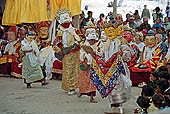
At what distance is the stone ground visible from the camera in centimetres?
758

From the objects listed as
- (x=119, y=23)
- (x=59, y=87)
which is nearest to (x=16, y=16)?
(x=59, y=87)

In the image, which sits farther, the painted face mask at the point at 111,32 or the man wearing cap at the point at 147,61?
the man wearing cap at the point at 147,61

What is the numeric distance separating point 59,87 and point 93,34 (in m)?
2.64

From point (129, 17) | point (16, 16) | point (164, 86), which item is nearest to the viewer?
point (164, 86)

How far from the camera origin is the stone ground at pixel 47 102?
7578 mm

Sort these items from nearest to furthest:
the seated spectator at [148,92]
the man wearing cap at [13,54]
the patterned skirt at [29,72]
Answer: the seated spectator at [148,92] → the patterned skirt at [29,72] → the man wearing cap at [13,54]

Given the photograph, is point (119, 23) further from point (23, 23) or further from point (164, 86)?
point (23, 23)

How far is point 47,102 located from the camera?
27.5ft

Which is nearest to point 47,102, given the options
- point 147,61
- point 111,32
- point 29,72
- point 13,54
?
point 29,72

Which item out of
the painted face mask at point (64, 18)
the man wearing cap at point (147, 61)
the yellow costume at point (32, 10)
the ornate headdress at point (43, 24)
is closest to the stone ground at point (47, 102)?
the man wearing cap at point (147, 61)

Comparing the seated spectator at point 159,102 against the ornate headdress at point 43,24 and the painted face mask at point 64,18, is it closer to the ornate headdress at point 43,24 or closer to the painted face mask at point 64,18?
the painted face mask at point 64,18

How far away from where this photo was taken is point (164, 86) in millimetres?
5219

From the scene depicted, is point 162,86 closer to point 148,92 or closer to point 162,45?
point 148,92

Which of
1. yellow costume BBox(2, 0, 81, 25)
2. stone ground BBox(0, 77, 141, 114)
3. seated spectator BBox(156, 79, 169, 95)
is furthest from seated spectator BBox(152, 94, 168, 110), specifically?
yellow costume BBox(2, 0, 81, 25)
